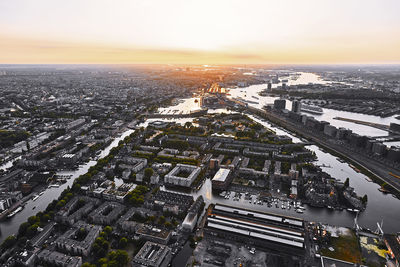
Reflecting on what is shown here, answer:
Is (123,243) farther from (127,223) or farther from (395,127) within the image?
A: (395,127)

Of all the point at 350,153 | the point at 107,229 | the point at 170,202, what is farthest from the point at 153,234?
the point at 350,153

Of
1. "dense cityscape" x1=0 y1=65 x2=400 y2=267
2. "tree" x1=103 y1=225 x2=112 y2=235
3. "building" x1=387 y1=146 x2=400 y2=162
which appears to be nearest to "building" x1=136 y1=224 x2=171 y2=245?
"dense cityscape" x1=0 y1=65 x2=400 y2=267

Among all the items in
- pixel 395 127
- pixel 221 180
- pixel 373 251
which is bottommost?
pixel 373 251

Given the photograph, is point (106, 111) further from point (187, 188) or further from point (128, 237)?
point (128, 237)

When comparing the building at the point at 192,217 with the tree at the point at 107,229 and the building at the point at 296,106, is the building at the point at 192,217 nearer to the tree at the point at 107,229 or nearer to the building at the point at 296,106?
the tree at the point at 107,229

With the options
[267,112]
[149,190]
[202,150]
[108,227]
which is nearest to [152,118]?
[202,150]

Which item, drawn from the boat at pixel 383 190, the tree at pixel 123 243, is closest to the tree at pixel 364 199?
the boat at pixel 383 190
